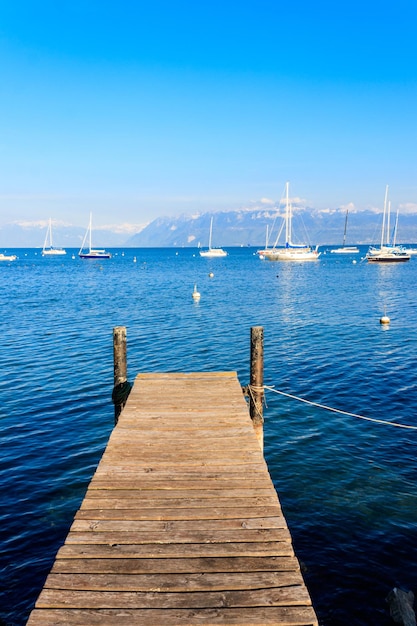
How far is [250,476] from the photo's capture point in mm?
9172

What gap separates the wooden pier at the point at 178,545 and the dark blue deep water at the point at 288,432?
355cm

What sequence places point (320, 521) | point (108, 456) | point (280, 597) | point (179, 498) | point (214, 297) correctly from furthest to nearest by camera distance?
point (214, 297) < point (320, 521) < point (108, 456) < point (179, 498) < point (280, 597)

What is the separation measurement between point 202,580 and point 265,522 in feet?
5.56

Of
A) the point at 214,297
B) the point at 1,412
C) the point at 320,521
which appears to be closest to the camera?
the point at 320,521

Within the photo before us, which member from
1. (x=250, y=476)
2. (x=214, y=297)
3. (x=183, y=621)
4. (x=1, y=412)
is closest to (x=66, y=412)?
(x=1, y=412)

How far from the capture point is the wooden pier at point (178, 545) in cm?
560

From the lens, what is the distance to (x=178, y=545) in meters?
6.87

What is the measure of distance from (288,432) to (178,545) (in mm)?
12237

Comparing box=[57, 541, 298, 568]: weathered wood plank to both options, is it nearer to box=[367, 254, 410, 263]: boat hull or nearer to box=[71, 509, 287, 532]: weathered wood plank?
box=[71, 509, 287, 532]: weathered wood plank

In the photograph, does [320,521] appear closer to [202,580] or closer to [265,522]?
[265,522]

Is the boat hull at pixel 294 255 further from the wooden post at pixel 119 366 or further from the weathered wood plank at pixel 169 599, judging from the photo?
the weathered wood plank at pixel 169 599

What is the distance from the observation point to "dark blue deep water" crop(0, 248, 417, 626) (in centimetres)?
1105

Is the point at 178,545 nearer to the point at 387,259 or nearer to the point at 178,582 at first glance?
the point at 178,582

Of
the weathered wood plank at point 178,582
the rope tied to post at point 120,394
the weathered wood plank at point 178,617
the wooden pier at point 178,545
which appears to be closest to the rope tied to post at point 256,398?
the wooden pier at point 178,545
